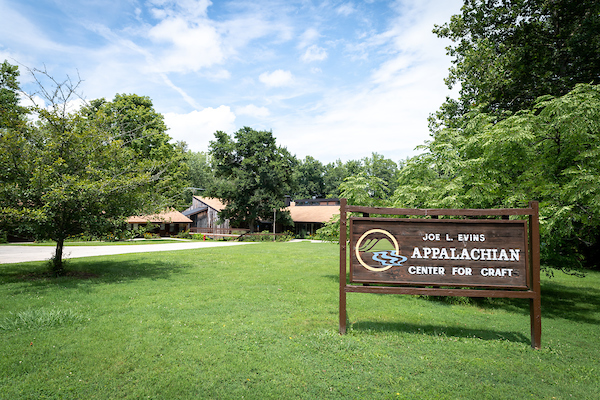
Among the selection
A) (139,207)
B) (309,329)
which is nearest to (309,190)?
(139,207)

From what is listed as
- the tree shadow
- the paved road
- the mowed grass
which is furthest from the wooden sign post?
the paved road

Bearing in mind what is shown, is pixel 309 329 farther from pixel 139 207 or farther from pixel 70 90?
pixel 70 90

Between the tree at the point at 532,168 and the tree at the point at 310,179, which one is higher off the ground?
the tree at the point at 310,179

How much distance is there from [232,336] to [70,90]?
11.5 meters

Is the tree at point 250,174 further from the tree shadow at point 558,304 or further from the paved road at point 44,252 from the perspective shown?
the tree shadow at point 558,304

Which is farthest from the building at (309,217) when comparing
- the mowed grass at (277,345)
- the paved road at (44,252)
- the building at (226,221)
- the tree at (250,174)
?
the mowed grass at (277,345)

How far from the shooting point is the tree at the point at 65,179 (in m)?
9.94

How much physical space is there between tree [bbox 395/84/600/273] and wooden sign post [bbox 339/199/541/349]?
2.16 m

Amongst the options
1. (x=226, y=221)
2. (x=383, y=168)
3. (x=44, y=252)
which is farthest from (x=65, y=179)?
(x=383, y=168)

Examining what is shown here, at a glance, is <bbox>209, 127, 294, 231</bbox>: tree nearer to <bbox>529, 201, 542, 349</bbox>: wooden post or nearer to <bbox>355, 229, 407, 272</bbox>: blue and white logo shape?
<bbox>355, 229, 407, 272</bbox>: blue and white logo shape

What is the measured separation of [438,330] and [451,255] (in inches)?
68.7

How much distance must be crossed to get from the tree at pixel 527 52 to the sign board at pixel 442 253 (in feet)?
31.1

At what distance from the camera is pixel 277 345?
5.66 metres

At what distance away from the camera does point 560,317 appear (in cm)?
848
